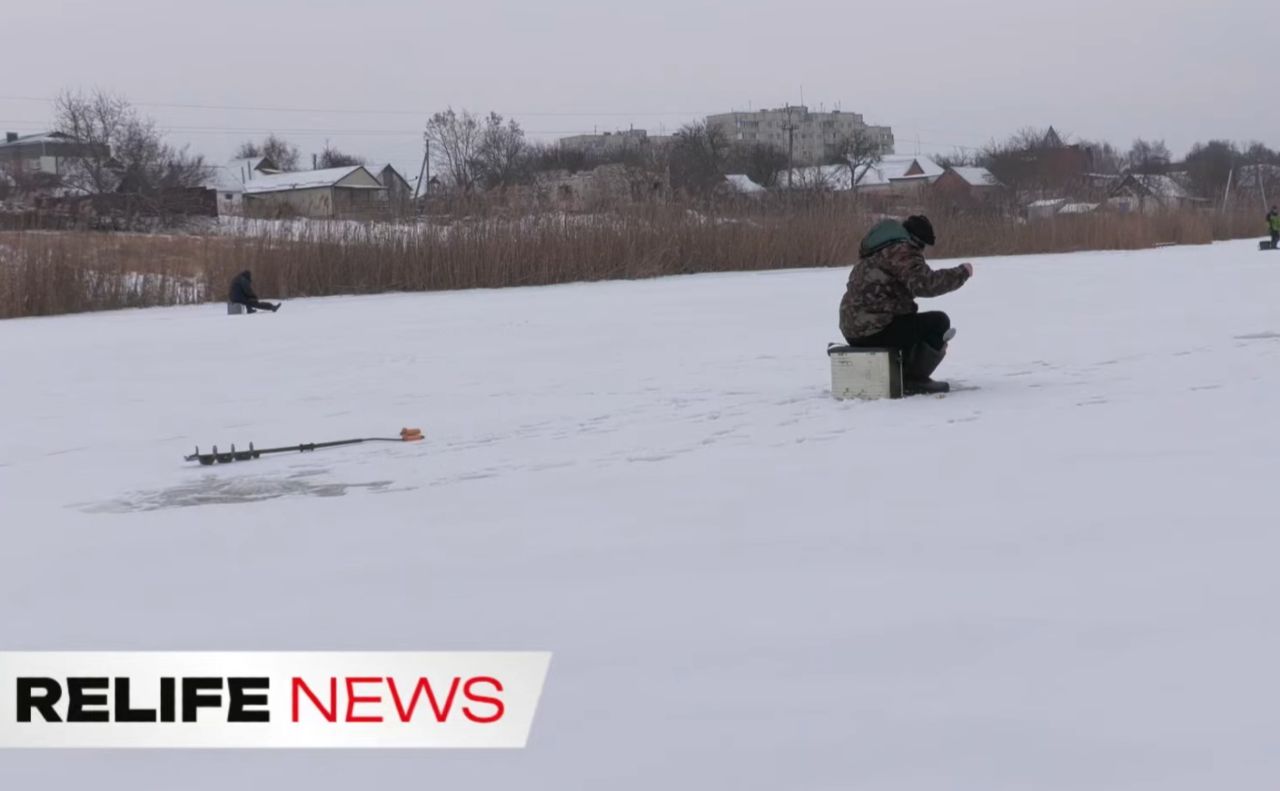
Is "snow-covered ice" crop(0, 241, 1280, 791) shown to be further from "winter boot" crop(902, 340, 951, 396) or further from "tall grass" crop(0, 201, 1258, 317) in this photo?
"tall grass" crop(0, 201, 1258, 317)

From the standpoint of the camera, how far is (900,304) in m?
8.33

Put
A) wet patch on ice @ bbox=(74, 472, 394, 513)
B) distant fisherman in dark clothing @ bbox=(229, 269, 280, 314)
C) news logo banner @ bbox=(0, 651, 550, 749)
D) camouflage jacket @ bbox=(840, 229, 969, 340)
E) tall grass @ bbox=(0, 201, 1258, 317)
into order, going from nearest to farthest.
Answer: news logo banner @ bbox=(0, 651, 550, 749)
wet patch on ice @ bbox=(74, 472, 394, 513)
camouflage jacket @ bbox=(840, 229, 969, 340)
distant fisherman in dark clothing @ bbox=(229, 269, 280, 314)
tall grass @ bbox=(0, 201, 1258, 317)

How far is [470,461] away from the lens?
276 inches

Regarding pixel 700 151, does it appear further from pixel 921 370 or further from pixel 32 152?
pixel 921 370

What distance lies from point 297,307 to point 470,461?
1359 centimetres

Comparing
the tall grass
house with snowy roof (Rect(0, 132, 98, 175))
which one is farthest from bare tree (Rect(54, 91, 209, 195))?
the tall grass

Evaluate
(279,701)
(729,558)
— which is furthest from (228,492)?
(279,701)

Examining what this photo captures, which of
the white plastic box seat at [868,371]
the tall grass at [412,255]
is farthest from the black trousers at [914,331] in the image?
the tall grass at [412,255]

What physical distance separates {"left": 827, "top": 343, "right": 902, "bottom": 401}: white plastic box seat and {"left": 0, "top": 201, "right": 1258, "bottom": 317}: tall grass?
49.6ft

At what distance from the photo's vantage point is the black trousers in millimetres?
8352

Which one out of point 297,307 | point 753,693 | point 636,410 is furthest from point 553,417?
point 297,307

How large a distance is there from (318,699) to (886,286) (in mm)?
5622

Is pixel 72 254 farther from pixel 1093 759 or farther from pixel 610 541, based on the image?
pixel 1093 759

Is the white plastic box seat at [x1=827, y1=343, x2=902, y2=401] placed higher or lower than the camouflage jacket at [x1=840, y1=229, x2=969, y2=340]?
lower
